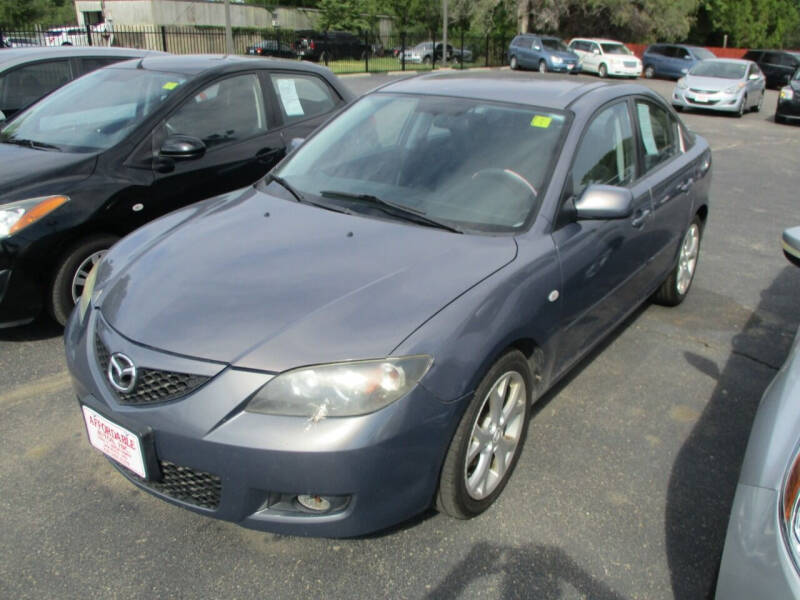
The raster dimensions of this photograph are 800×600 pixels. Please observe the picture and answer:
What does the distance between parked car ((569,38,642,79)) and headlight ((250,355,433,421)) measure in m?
30.6

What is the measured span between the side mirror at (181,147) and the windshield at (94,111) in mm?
291

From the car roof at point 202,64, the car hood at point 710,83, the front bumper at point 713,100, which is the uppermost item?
the car roof at point 202,64

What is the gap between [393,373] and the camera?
2215 mm

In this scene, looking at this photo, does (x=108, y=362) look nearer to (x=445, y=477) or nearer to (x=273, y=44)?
(x=445, y=477)

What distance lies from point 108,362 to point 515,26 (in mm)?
43700

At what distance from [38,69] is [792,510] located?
7.01 m

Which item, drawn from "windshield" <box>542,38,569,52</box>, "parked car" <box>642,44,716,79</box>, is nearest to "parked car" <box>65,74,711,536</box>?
"windshield" <box>542,38,569,52</box>

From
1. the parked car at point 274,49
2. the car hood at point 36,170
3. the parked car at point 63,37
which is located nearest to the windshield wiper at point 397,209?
the car hood at point 36,170

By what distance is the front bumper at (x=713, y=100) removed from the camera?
58.9 ft

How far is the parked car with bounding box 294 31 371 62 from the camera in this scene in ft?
103

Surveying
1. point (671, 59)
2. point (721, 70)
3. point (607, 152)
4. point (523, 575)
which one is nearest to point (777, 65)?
point (671, 59)

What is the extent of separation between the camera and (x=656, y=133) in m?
4.33

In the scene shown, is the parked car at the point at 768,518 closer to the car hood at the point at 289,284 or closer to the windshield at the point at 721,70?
the car hood at the point at 289,284

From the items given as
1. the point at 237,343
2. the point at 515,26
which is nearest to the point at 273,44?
the point at 515,26
